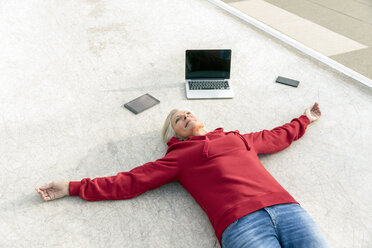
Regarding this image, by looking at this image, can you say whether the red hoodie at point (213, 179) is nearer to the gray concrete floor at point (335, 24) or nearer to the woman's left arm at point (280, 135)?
the woman's left arm at point (280, 135)

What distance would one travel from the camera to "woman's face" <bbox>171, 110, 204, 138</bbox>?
2.27m

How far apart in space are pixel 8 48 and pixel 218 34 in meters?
2.54

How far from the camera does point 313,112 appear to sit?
2.89 metres

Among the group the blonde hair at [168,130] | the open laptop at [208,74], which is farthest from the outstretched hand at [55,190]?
the open laptop at [208,74]

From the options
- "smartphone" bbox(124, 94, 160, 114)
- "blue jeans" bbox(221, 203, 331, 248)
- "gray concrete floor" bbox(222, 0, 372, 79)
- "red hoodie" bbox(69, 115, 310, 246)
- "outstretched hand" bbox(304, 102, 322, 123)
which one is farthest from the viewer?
"gray concrete floor" bbox(222, 0, 372, 79)

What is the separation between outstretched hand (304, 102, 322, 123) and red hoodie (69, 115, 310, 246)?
699mm

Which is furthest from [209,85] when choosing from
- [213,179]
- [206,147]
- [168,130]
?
[213,179]

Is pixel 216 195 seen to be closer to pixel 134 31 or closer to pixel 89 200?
pixel 89 200

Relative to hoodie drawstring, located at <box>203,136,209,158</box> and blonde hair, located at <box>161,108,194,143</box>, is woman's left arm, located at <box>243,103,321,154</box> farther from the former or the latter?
blonde hair, located at <box>161,108,194,143</box>

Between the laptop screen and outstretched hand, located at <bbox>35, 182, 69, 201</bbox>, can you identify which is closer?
outstretched hand, located at <bbox>35, 182, 69, 201</bbox>

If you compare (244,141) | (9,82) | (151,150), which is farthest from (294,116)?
(9,82)

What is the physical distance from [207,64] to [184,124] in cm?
100

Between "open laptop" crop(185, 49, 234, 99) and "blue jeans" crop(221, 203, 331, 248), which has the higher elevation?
"open laptop" crop(185, 49, 234, 99)

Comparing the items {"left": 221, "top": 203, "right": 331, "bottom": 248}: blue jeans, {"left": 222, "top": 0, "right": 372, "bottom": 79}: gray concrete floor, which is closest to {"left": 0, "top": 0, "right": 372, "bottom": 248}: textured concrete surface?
{"left": 221, "top": 203, "right": 331, "bottom": 248}: blue jeans
